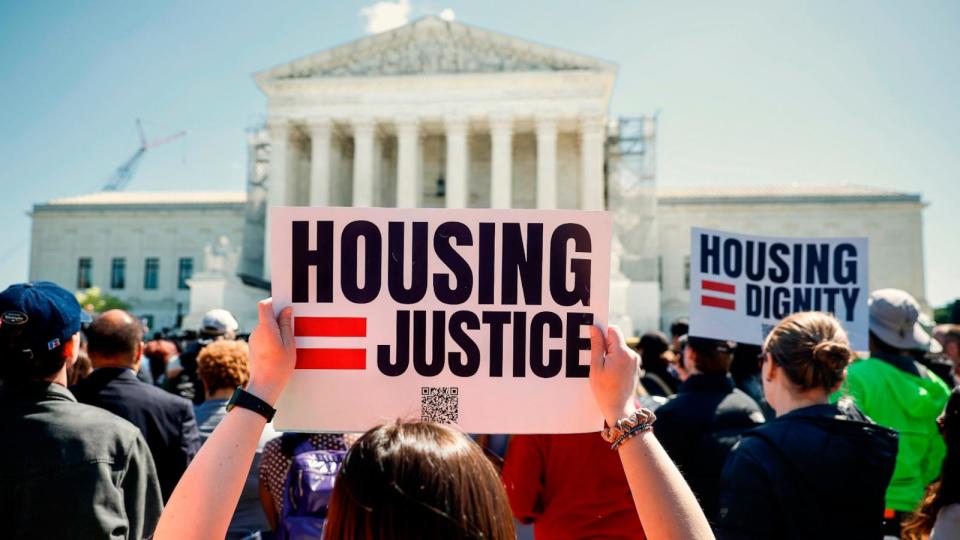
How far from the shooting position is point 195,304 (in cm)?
3541

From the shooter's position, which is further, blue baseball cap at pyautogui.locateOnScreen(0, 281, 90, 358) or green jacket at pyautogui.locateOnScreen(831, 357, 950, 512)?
green jacket at pyautogui.locateOnScreen(831, 357, 950, 512)

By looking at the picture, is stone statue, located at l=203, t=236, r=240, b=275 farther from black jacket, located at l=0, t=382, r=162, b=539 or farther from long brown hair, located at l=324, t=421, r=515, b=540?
long brown hair, located at l=324, t=421, r=515, b=540

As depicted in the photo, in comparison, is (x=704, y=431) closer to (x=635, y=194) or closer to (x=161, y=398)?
(x=161, y=398)

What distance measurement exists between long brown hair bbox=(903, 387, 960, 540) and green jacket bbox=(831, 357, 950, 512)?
5.03 feet

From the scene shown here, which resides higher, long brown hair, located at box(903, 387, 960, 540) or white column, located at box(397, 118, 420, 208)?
white column, located at box(397, 118, 420, 208)

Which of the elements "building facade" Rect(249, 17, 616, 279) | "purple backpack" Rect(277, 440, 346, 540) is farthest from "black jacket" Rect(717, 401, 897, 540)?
"building facade" Rect(249, 17, 616, 279)

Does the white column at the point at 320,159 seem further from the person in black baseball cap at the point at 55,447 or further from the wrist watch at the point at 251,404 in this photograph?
the wrist watch at the point at 251,404

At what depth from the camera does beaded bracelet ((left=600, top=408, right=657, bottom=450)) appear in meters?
1.69

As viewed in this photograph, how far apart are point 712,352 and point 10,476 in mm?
3460

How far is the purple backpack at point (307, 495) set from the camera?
9.84 feet

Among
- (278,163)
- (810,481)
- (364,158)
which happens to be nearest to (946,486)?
(810,481)

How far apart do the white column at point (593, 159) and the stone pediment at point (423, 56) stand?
3.79m

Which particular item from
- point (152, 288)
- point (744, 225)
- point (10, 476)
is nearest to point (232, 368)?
point (10, 476)

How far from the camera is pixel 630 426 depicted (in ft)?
5.55
